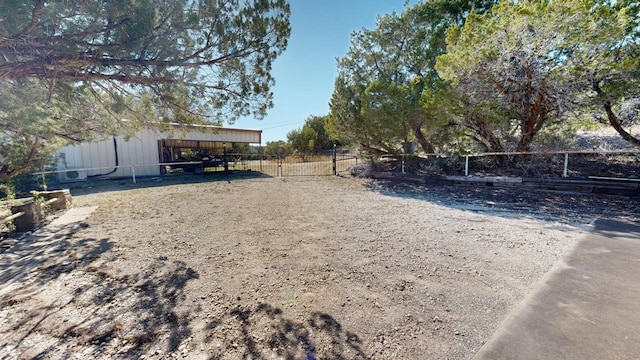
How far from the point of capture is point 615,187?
19.6ft

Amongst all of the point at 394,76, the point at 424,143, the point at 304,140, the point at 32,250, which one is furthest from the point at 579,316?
the point at 304,140

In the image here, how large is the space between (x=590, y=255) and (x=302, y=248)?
12.3 feet

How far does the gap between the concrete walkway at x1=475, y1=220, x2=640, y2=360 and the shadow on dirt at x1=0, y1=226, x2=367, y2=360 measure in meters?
1.23

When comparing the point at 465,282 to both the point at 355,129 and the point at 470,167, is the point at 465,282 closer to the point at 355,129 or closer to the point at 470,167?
the point at 470,167

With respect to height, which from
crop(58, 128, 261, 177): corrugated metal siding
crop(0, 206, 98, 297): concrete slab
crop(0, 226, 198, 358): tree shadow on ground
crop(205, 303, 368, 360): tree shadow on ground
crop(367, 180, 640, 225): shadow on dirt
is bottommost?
crop(205, 303, 368, 360): tree shadow on ground

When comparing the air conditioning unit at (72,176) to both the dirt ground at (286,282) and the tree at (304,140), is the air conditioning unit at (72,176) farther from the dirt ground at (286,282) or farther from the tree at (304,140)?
the tree at (304,140)

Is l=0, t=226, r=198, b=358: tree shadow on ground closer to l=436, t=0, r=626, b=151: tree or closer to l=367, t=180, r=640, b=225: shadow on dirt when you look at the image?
l=367, t=180, r=640, b=225: shadow on dirt

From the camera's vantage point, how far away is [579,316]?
2.08 metres

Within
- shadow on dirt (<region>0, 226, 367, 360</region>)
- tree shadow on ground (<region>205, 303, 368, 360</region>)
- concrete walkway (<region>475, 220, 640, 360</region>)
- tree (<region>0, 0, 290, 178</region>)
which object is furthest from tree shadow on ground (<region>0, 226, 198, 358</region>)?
concrete walkway (<region>475, 220, 640, 360</region>)

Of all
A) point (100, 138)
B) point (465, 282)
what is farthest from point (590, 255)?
point (100, 138)

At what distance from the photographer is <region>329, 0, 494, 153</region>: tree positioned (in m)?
9.07

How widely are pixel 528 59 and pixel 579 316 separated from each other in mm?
6643

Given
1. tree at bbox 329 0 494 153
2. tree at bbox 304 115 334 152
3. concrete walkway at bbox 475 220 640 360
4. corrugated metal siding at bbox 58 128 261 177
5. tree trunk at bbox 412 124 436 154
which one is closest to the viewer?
concrete walkway at bbox 475 220 640 360

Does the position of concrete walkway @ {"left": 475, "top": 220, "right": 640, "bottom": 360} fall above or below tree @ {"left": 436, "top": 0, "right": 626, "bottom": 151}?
below
